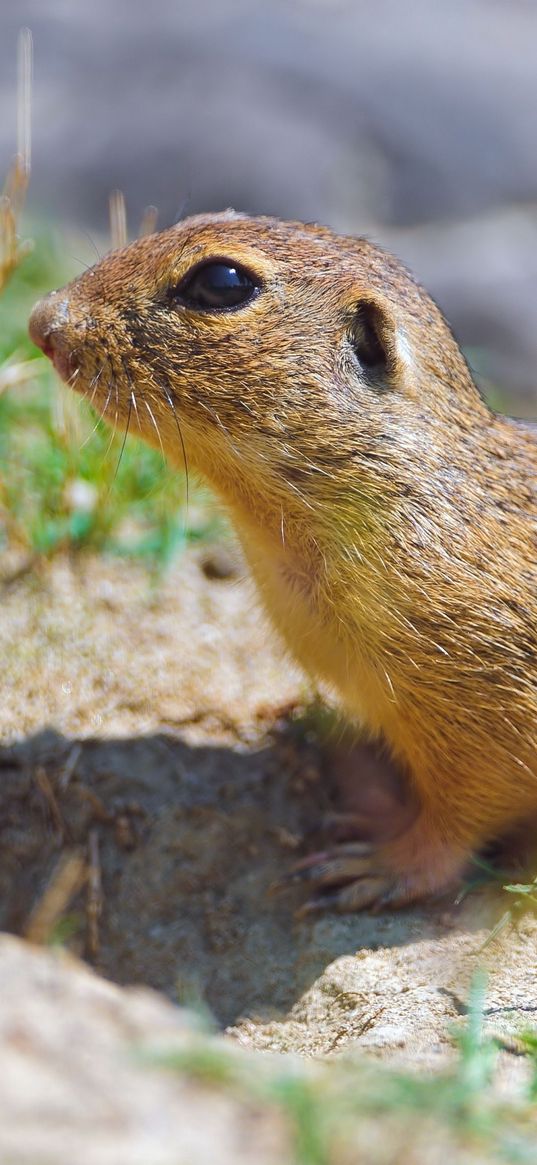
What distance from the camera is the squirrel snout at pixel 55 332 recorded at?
3848mm

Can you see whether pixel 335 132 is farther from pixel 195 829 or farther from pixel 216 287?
pixel 195 829

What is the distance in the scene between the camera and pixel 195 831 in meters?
4.43

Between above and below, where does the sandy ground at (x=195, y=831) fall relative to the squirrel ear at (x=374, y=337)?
below

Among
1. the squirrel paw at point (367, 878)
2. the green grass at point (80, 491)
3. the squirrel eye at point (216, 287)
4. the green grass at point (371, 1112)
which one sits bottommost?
the green grass at point (371, 1112)

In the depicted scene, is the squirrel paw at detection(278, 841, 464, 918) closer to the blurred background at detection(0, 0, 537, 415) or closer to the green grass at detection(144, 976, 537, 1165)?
the green grass at detection(144, 976, 537, 1165)

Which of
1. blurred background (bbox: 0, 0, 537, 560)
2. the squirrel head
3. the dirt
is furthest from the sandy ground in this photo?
blurred background (bbox: 0, 0, 537, 560)

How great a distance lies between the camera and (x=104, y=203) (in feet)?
30.7

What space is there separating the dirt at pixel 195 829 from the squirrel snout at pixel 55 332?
3.74ft

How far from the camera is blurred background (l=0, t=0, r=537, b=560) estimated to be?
9.03 m

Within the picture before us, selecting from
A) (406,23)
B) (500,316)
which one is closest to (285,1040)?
(500,316)

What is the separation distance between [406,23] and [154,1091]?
935 centimetres

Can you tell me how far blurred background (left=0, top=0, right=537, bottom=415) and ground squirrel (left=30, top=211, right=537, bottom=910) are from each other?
16.7 feet

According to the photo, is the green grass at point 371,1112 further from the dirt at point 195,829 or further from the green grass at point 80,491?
the green grass at point 80,491

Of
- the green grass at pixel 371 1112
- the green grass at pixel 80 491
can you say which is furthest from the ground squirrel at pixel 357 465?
the green grass at pixel 371 1112
